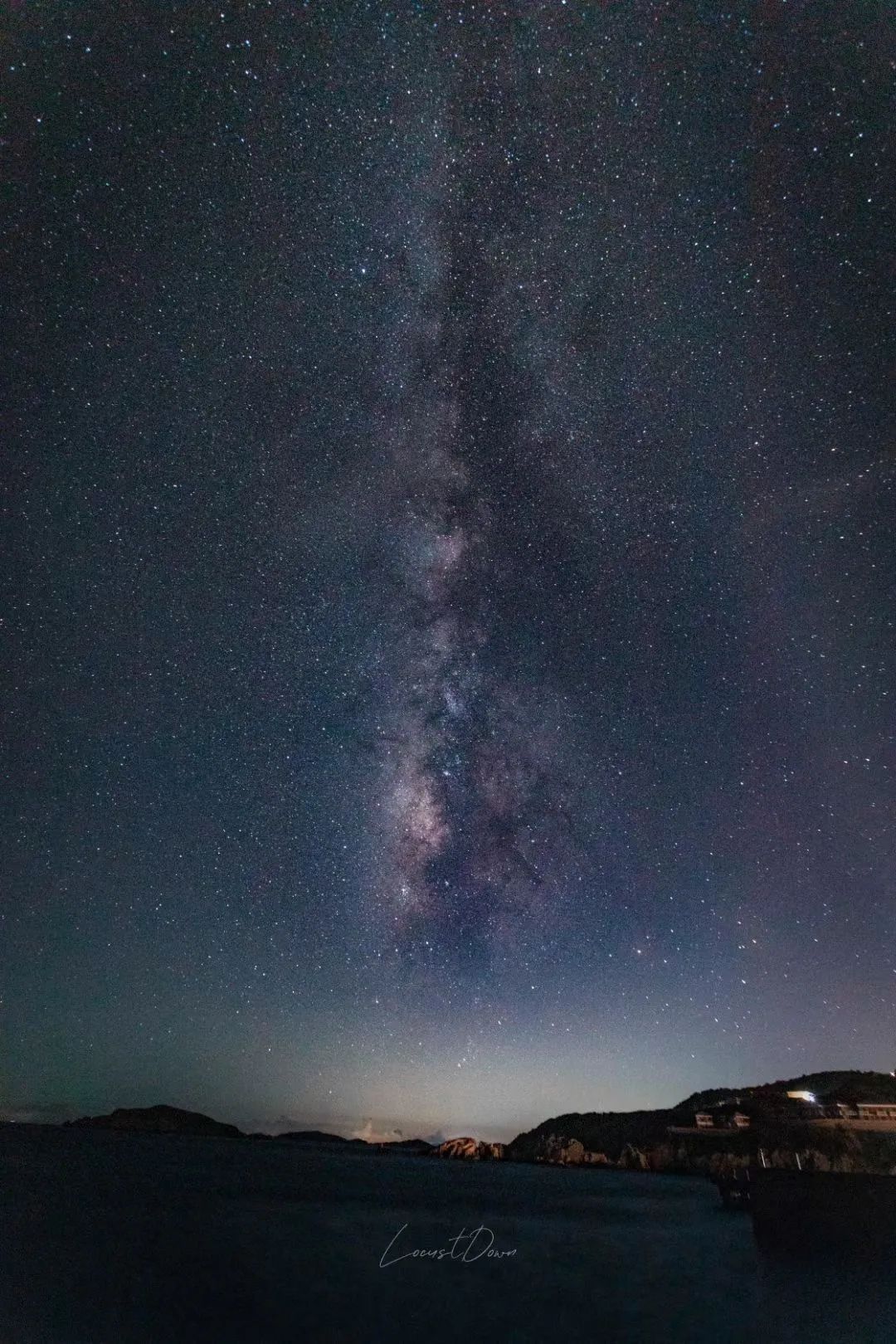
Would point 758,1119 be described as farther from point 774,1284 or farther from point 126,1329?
point 126,1329

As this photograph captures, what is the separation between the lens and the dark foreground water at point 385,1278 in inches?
1013

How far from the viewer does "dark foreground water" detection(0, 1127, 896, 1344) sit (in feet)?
84.4

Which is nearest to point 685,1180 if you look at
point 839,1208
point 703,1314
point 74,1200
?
point 839,1208

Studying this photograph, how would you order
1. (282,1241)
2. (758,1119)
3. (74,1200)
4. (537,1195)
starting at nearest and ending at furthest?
(282,1241) < (74,1200) < (537,1195) < (758,1119)

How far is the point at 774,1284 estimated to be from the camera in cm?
3409

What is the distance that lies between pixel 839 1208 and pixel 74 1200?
63563 mm

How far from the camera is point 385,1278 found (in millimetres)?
34594

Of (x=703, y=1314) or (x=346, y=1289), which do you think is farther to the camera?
(x=346, y=1289)

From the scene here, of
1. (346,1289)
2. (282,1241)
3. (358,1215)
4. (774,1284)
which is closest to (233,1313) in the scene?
(346,1289)

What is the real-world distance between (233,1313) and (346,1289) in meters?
7.09

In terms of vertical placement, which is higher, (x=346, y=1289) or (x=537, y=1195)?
(x=346, y=1289)

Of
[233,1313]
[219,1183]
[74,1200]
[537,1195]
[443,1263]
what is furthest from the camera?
[537,1195]

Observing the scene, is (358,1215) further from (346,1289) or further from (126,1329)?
(126,1329)

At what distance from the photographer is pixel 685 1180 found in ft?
427
